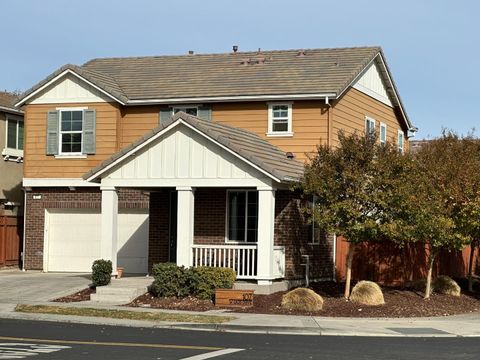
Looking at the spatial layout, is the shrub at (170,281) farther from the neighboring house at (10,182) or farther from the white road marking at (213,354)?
the neighboring house at (10,182)

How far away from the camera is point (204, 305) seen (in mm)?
20734

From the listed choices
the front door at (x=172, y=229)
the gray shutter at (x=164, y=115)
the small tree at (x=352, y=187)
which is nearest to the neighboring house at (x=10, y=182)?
the gray shutter at (x=164, y=115)

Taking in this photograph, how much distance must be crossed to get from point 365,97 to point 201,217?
26.9 feet

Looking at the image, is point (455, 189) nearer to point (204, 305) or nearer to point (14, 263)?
point (204, 305)

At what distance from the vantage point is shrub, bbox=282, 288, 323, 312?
64.8ft

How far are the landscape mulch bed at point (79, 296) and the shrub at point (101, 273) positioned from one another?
1.01ft

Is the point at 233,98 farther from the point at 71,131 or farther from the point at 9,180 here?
the point at 9,180

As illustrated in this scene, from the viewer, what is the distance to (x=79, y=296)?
73.7 ft

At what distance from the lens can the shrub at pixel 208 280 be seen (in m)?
21.3

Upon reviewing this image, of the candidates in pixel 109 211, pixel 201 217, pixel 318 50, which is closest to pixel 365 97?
pixel 318 50

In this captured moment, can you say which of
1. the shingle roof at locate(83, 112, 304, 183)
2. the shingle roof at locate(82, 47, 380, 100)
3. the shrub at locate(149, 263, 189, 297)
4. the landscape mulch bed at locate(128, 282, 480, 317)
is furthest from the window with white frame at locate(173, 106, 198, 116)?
the landscape mulch bed at locate(128, 282, 480, 317)

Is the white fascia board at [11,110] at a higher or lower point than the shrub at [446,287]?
higher

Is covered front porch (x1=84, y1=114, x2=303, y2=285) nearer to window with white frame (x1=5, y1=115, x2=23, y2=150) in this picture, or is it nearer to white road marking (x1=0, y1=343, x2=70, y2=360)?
white road marking (x1=0, y1=343, x2=70, y2=360)

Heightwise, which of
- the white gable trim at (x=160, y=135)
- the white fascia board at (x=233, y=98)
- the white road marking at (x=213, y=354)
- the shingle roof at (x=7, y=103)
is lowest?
the white road marking at (x=213, y=354)
